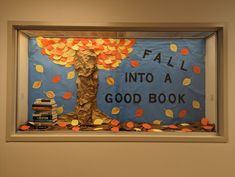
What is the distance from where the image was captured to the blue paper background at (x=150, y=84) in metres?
2.46

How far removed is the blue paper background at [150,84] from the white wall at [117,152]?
327 mm

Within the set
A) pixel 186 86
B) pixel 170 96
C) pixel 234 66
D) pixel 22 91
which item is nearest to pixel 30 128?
pixel 22 91

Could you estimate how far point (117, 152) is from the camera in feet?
7.14

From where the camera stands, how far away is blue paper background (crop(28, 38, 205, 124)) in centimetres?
246

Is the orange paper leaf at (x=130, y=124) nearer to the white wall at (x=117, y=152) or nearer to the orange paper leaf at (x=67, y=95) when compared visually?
the white wall at (x=117, y=152)

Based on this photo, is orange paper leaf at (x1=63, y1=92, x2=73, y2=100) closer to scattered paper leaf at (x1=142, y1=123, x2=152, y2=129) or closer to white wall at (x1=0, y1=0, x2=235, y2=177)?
white wall at (x1=0, y1=0, x2=235, y2=177)

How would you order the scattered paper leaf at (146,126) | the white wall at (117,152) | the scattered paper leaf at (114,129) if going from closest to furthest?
the white wall at (117,152) < the scattered paper leaf at (114,129) < the scattered paper leaf at (146,126)

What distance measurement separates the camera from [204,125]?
240 centimetres

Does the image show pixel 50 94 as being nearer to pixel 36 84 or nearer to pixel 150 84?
pixel 36 84

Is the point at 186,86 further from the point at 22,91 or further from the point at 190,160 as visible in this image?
the point at 22,91

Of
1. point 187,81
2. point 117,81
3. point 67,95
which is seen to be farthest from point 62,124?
point 187,81

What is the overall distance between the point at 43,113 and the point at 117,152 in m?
0.81

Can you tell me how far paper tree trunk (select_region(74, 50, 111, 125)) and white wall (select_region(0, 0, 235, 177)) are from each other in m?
0.37

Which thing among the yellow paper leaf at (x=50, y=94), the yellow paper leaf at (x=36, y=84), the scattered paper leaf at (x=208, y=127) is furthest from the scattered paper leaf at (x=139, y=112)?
the yellow paper leaf at (x=36, y=84)
